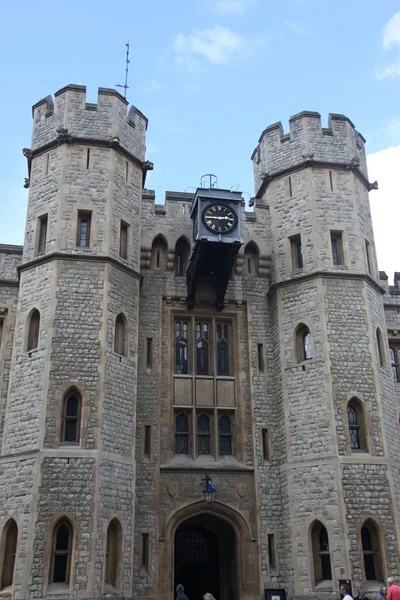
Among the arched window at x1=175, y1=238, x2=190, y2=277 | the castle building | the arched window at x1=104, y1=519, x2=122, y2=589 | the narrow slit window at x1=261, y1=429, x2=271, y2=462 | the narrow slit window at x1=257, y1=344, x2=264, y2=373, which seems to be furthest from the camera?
the arched window at x1=175, y1=238, x2=190, y2=277

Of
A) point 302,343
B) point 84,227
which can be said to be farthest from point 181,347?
point 84,227

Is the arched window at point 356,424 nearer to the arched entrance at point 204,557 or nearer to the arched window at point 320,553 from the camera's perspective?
the arched window at point 320,553

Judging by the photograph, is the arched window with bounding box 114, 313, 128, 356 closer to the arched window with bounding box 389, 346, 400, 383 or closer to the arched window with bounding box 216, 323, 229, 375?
the arched window with bounding box 216, 323, 229, 375

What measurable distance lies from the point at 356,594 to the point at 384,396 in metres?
5.11

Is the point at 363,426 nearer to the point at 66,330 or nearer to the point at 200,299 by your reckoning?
the point at 200,299

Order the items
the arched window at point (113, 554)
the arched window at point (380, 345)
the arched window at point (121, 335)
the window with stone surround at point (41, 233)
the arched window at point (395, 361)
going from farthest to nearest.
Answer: the arched window at point (395, 361) < the arched window at point (380, 345) < the window with stone surround at point (41, 233) < the arched window at point (121, 335) < the arched window at point (113, 554)

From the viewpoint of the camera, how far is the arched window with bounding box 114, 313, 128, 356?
57.6ft

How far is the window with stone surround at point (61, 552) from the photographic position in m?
14.6

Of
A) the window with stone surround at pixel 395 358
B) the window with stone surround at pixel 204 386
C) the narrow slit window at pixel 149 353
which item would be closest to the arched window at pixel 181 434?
the window with stone surround at pixel 204 386

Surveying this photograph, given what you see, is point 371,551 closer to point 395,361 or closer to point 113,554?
point 113,554

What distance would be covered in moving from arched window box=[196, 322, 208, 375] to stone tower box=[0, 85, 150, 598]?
2.32 meters

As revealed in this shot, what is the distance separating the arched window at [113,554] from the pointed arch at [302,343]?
257 inches

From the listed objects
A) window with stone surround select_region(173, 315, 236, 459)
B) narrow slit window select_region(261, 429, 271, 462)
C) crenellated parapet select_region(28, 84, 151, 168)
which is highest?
crenellated parapet select_region(28, 84, 151, 168)

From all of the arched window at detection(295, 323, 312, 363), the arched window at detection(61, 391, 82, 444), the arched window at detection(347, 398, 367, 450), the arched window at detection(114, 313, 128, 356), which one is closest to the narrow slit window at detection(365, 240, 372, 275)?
the arched window at detection(295, 323, 312, 363)
